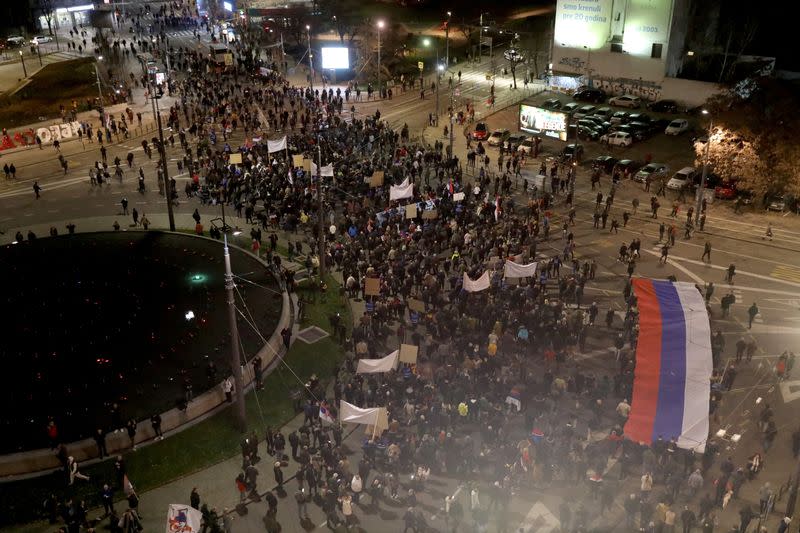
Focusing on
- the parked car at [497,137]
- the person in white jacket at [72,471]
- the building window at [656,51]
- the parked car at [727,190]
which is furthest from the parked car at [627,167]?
the person in white jacket at [72,471]

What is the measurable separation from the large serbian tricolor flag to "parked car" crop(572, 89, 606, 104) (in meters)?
50.1

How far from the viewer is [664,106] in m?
64.4

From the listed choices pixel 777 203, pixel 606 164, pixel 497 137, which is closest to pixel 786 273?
pixel 777 203

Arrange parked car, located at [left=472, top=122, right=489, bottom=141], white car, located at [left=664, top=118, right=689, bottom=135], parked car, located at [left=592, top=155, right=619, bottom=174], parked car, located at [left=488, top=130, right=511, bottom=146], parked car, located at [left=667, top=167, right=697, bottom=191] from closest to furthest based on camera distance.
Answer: parked car, located at [left=667, top=167, right=697, bottom=191], parked car, located at [left=592, top=155, right=619, bottom=174], parked car, located at [left=488, top=130, right=511, bottom=146], white car, located at [left=664, top=118, right=689, bottom=135], parked car, located at [left=472, top=122, right=489, bottom=141]

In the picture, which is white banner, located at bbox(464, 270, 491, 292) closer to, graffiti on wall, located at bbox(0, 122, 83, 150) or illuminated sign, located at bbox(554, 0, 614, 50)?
graffiti on wall, located at bbox(0, 122, 83, 150)

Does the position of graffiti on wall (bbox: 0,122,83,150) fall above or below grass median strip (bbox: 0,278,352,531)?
above

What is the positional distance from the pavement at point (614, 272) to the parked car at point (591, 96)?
7155 mm

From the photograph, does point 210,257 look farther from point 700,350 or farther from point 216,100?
point 216,100

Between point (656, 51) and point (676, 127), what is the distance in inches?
508

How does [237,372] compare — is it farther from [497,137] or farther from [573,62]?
[573,62]

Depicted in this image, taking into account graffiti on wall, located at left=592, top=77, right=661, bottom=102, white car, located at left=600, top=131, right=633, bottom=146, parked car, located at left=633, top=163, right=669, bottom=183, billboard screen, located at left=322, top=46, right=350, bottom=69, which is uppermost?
billboard screen, located at left=322, top=46, right=350, bottom=69

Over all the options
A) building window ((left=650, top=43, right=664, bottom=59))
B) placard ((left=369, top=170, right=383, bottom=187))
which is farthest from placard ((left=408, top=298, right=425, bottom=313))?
building window ((left=650, top=43, right=664, bottom=59))

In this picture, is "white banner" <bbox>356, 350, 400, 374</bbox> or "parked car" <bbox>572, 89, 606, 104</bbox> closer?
"white banner" <bbox>356, 350, 400, 374</bbox>

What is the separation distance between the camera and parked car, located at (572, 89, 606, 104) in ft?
224
